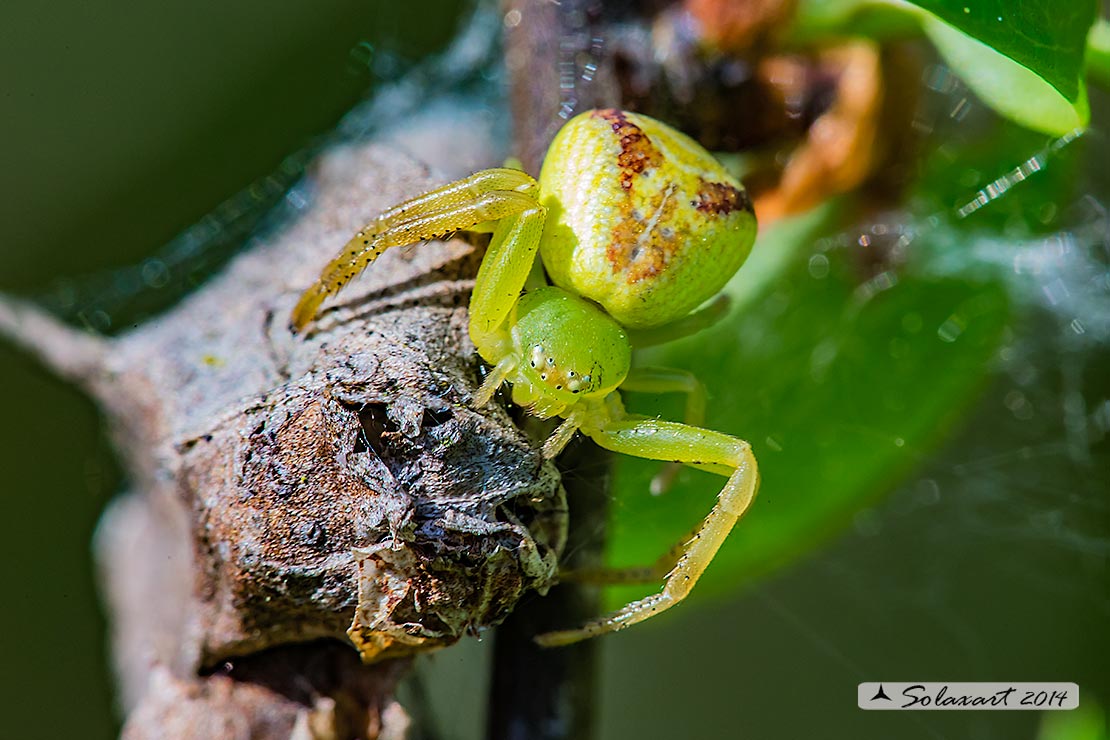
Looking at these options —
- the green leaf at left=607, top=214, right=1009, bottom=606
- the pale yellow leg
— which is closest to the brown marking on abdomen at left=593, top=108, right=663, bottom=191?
the pale yellow leg

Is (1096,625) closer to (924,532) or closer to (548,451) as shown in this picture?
(924,532)

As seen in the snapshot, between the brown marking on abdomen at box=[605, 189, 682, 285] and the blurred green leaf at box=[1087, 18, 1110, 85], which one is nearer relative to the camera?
the brown marking on abdomen at box=[605, 189, 682, 285]

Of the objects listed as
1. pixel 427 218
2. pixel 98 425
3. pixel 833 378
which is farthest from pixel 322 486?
pixel 98 425

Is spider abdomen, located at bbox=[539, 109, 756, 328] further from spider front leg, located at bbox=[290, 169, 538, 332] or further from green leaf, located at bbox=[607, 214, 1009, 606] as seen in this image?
green leaf, located at bbox=[607, 214, 1009, 606]

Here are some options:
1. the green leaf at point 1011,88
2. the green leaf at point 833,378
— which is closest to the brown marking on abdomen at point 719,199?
the green leaf at point 1011,88

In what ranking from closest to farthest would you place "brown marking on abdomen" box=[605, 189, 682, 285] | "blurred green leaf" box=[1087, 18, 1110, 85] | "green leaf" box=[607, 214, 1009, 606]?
"brown marking on abdomen" box=[605, 189, 682, 285]
"blurred green leaf" box=[1087, 18, 1110, 85]
"green leaf" box=[607, 214, 1009, 606]

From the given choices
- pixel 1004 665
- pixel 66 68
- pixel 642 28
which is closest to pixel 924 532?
pixel 1004 665

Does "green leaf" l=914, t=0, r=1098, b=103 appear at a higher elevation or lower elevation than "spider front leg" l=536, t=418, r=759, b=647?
higher
